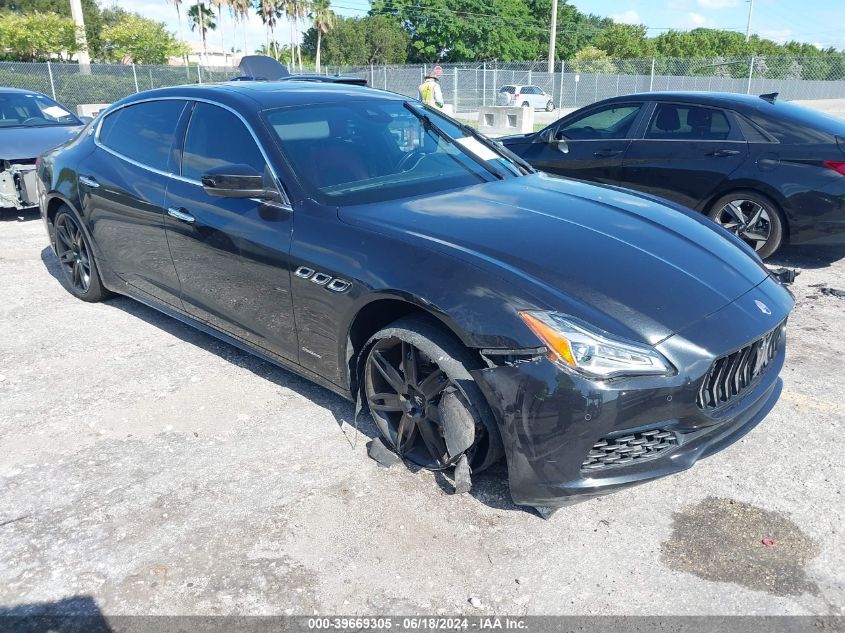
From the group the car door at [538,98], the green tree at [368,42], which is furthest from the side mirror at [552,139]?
the green tree at [368,42]

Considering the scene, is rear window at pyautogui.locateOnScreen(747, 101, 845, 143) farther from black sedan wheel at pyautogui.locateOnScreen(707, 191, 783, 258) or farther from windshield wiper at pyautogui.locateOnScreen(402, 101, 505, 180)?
windshield wiper at pyautogui.locateOnScreen(402, 101, 505, 180)

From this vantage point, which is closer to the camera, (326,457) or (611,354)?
(611,354)

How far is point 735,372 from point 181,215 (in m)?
2.94

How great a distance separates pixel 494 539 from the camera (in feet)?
8.93

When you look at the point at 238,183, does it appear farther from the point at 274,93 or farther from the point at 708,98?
the point at 708,98

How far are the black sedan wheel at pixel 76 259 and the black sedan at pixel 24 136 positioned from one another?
3.13 metres

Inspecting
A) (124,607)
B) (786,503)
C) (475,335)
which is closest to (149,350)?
(124,607)

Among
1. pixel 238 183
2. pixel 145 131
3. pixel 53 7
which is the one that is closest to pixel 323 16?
pixel 53 7

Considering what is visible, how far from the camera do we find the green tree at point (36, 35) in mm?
30312

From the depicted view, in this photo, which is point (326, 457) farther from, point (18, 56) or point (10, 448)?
point (18, 56)

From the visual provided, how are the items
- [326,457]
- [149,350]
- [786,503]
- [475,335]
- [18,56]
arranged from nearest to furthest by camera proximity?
[475,335], [786,503], [326,457], [149,350], [18,56]

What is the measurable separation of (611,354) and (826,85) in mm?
41688

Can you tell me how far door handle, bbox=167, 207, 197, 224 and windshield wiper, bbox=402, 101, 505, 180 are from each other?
145 cm

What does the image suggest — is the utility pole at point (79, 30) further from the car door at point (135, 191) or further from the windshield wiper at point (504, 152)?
the windshield wiper at point (504, 152)
